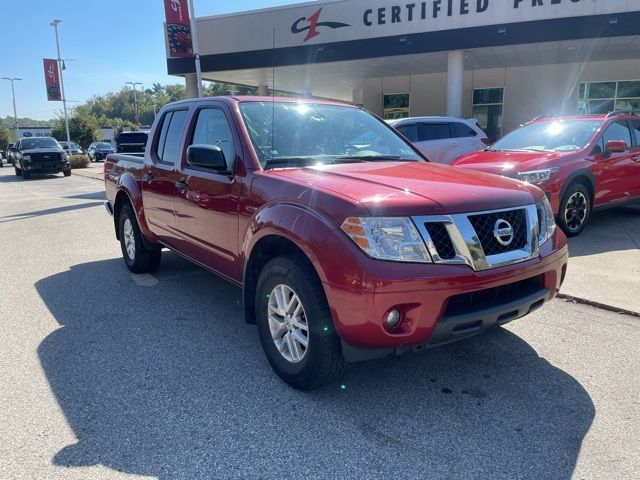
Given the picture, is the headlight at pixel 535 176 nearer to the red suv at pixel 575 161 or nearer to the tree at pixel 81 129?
the red suv at pixel 575 161

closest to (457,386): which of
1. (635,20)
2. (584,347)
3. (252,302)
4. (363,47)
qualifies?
(584,347)

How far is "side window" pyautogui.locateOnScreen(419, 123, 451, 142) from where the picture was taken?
11.7 m

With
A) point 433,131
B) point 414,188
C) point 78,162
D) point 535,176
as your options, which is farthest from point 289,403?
point 78,162

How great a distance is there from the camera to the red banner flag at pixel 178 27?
720 inches

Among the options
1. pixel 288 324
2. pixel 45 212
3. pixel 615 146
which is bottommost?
pixel 45 212

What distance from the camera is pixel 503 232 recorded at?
114 inches

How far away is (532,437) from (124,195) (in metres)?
5.02

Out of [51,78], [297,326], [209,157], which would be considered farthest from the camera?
[51,78]

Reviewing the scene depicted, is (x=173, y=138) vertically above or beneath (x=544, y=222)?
above

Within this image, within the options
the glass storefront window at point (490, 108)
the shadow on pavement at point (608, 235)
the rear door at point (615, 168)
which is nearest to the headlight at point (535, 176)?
the shadow on pavement at point (608, 235)

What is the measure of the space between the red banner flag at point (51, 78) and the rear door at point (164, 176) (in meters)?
37.2

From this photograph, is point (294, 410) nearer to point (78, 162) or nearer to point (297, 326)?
point (297, 326)

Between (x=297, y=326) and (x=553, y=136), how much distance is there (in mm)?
6297

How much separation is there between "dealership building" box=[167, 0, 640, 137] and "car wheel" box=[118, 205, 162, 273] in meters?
10.4
